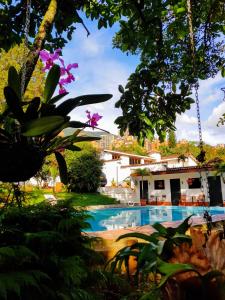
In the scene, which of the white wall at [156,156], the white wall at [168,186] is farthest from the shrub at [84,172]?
the white wall at [156,156]

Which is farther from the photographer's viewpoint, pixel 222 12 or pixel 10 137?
pixel 222 12

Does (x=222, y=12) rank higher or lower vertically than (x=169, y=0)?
higher

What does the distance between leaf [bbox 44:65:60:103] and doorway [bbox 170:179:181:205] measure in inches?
809

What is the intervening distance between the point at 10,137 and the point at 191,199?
20.1 meters

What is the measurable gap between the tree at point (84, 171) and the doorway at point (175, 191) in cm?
764

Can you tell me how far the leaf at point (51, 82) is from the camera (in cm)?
152

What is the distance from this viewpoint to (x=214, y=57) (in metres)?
4.02

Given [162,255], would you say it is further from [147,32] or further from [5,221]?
[147,32]

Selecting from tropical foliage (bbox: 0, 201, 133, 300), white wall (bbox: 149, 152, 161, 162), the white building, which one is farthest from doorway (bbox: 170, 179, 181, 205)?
tropical foliage (bbox: 0, 201, 133, 300)

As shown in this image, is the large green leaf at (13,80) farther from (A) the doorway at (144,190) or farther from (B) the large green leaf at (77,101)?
(A) the doorway at (144,190)

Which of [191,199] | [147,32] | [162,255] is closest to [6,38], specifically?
[147,32]

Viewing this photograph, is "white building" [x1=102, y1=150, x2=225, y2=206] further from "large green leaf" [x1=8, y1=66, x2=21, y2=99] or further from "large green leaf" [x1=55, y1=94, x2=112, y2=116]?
"large green leaf" [x1=8, y1=66, x2=21, y2=99]

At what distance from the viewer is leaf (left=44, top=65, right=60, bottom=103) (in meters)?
1.52

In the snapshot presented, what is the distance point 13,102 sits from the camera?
1.29 meters
